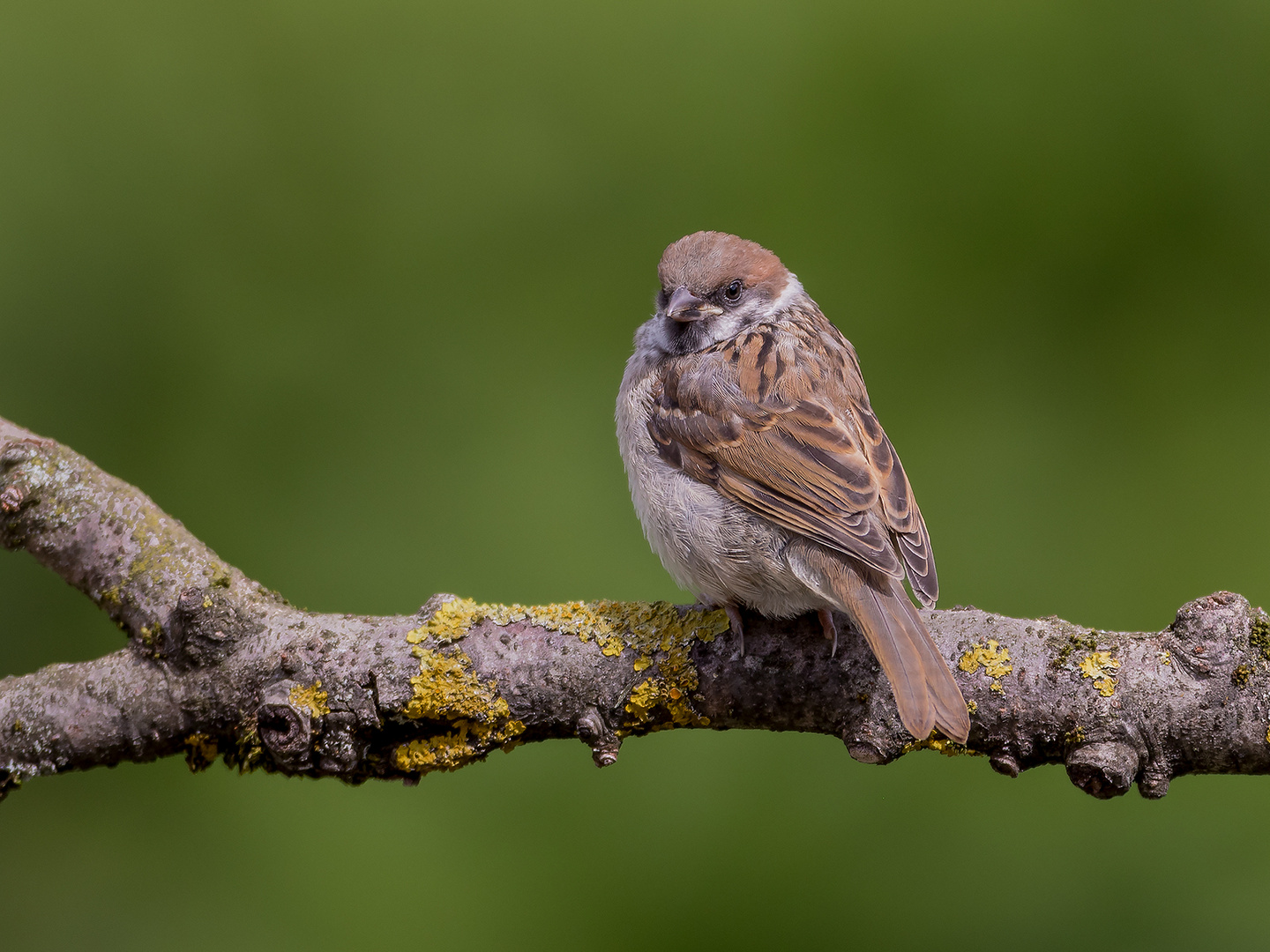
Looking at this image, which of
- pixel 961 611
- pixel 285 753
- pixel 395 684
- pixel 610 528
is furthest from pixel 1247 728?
→ pixel 610 528

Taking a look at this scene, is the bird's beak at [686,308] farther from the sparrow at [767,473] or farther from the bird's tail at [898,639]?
the bird's tail at [898,639]

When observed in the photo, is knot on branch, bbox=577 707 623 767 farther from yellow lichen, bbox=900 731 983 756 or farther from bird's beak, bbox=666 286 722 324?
bird's beak, bbox=666 286 722 324

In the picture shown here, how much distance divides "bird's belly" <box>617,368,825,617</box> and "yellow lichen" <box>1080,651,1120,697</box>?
0.51 metres

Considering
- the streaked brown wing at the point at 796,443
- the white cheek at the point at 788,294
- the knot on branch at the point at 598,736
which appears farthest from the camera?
the white cheek at the point at 788,294

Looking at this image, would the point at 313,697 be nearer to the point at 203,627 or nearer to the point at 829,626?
the point at 203,627

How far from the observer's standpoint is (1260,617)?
1.94 meters

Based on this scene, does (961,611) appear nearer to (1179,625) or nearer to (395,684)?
(1179,625)

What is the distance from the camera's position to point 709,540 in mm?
2352

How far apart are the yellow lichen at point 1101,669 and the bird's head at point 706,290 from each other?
47.3 inches

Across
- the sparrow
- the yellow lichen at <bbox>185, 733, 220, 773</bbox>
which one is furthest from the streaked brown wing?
the yellow lichen at <bbox>185, 733, 220, 773</bbox>

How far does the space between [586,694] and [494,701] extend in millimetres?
172

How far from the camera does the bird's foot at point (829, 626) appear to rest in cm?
216

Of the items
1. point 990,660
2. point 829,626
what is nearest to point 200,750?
point 829,626

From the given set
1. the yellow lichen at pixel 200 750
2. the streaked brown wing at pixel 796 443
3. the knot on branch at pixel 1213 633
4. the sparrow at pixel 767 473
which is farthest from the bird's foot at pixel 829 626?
the yellow lichen at pixel 200 750
